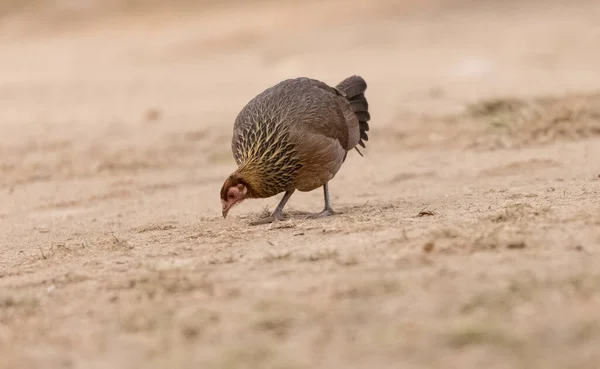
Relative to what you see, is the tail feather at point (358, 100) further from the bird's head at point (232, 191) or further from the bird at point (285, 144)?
the bird's head at point (232, 191)

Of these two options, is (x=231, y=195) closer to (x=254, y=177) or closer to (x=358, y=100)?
(x=254, y=177)

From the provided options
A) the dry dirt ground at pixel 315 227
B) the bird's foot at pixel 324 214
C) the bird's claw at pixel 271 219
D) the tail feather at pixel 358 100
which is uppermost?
the tail feather at pixel 358 100

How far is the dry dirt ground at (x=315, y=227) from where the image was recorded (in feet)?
11.4

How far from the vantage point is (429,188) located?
8.38 meters

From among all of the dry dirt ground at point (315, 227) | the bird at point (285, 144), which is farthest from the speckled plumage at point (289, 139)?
the dry dirt ground at point (315, 227)

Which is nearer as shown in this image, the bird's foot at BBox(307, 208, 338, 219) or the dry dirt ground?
the dry dirt ground

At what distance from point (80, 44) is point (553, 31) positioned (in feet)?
43.9

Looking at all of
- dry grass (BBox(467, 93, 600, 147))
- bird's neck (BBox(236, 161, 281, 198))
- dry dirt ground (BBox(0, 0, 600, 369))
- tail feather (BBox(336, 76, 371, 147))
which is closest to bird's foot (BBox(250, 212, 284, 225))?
dry dirt ground (BBox(0, 0, 600, 369))

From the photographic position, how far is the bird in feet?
21.5

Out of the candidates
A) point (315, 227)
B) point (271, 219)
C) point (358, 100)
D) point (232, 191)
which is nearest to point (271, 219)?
point (271, 219)

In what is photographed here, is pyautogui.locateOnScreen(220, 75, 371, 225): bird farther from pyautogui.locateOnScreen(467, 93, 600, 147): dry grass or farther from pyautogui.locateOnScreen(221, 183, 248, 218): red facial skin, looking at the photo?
pyautogui.locateOnScreen(467, 93, 600, 147): dry grass

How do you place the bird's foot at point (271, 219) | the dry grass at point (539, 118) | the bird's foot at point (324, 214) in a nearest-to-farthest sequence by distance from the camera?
the bird's foot at point (271, 219)
the bird's foot at point (324, 214)
the dry grass at point (539, 118)

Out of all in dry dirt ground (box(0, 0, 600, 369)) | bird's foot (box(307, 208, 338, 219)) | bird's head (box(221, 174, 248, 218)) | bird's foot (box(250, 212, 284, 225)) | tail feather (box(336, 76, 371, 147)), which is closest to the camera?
dry dirt ground (box(0, 0, 600, 369))

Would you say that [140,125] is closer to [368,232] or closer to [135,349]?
[368,232]
